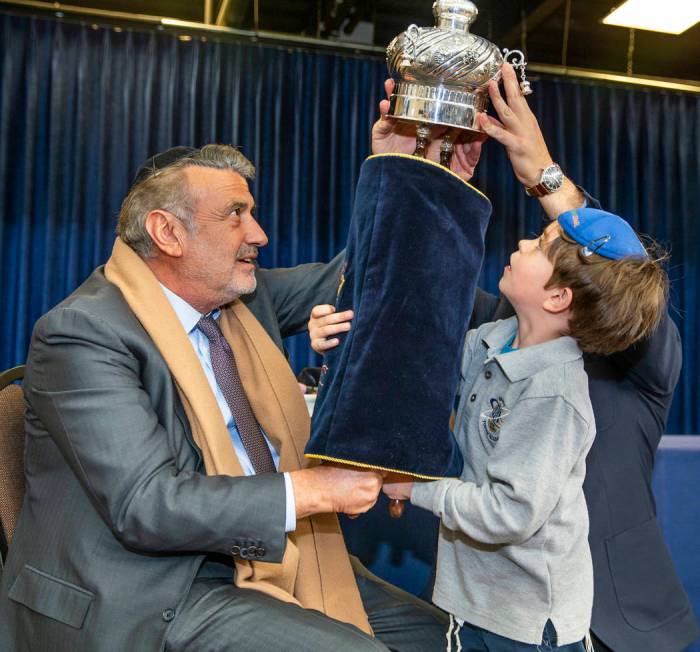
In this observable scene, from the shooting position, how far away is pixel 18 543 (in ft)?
4.76

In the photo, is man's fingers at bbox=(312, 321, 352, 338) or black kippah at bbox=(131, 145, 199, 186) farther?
black kippah at bbox=(131, 145, 199, 186)

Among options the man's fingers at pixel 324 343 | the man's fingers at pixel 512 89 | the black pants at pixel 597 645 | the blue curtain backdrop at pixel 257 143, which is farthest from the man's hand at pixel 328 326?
the blue curtain backdrop at pixel 257 143

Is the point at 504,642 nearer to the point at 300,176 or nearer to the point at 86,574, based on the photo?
the point at 86,574

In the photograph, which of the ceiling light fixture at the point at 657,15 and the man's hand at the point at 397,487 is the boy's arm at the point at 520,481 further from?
the ceiling light fixture at the point at 657,15

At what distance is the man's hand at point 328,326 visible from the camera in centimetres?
129

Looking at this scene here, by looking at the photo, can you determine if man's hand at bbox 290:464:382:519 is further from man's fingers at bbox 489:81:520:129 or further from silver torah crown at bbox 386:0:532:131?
man's fingers at bbox 489:81:520:129

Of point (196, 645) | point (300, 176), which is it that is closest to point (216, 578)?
point (196, 645)

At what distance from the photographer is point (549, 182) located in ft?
5.14

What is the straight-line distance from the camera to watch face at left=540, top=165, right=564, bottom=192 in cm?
156

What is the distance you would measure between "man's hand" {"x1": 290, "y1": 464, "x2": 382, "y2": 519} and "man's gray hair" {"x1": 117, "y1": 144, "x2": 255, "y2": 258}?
607mm

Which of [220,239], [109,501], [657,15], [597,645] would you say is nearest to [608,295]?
[597,645]

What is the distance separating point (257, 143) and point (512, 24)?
1898 millimetres

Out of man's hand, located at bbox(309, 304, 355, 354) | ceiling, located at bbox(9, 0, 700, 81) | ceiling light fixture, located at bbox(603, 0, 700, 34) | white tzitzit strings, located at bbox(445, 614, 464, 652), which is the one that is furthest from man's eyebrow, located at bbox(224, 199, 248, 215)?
ceiling light fixture, located at bbox(603, 0, 700, 34)

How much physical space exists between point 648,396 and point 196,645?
37.2 inches
